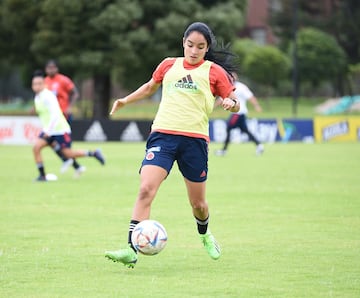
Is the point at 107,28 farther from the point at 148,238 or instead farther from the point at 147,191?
the point at 148,238

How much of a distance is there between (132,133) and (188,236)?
2529cm

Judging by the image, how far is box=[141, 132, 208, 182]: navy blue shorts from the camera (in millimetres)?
8219

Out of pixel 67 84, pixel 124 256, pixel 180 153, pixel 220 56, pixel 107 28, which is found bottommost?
pixel 107 28

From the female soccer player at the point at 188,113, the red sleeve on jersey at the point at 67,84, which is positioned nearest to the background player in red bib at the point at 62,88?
the red sleeve on jersey at the point at 67,84

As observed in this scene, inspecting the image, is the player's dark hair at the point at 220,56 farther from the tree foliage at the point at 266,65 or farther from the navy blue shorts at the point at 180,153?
the tree foliage at the point at 266,65

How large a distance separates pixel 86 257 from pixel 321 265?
220 centimetres

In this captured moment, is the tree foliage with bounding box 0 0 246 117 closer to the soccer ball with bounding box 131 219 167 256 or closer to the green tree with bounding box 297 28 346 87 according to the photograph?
the green tree with bounding box 297 28 346 87

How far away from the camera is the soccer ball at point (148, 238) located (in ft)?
25.6

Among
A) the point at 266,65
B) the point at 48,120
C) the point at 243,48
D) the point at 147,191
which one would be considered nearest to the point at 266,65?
the point at 266,65

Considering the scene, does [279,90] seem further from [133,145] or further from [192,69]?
[192,69]

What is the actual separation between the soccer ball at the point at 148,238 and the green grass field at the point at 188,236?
0.78 feet

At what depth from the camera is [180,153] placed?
834cm

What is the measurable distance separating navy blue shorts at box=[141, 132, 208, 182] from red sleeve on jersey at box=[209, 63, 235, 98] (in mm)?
→ 465

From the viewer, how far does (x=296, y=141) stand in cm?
3628
